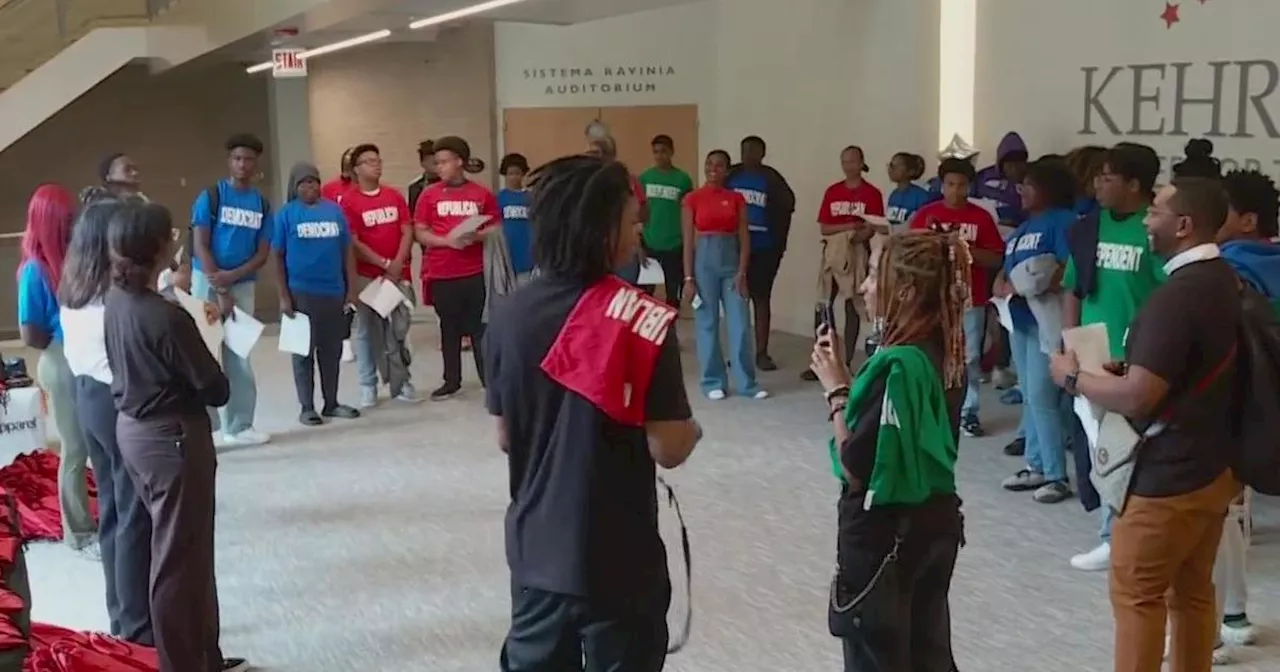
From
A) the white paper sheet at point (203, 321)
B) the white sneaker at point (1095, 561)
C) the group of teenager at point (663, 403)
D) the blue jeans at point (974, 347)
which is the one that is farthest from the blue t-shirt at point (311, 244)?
the white sneaker at point (1095, 561)

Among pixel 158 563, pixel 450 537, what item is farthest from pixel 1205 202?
pixel 450 537

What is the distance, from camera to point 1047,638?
4.05 m

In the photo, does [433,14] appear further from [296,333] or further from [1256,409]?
[1256,409]

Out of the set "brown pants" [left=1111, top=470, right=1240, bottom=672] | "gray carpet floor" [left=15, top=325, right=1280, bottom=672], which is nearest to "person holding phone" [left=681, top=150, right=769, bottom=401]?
"gray carpet floor" [left=15, top=325, right=1280, bottom=672]

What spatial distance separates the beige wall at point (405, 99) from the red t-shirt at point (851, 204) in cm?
509

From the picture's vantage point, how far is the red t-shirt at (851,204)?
27.0ft

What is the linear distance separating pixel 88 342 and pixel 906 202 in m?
5.52

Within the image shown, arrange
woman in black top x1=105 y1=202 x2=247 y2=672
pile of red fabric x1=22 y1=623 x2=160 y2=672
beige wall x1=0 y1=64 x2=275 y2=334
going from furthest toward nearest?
beige wall x1=0 y1=64 x2=275 y2=334
pile of red fabric x1=22 y1=623 x2=160 y2=672
woman in black top x1=105 y1=202 x2=247 y2=672

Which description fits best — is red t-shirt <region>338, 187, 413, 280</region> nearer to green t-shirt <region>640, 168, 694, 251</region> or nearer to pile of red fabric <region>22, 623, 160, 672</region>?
green t-shirt <region>640, 168, 694, 251</region>

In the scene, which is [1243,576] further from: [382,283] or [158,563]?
[382,283]

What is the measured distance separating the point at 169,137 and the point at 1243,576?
1301 cm

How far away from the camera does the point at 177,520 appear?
341 cm

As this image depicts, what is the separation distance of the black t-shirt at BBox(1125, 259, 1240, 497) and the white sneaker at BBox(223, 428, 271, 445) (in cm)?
519

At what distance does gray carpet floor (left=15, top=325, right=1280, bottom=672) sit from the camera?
13.3 ft
